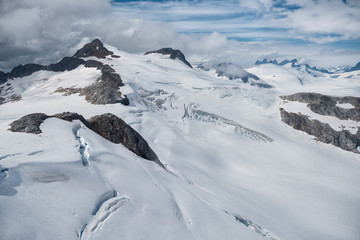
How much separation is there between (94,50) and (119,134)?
502 ft

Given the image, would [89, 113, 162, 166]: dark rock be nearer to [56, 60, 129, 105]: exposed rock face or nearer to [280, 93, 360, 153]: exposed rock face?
[56, 60, 129, 105]: exposed rock face

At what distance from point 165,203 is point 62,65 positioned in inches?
6621

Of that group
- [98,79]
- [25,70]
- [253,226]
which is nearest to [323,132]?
[253,226]

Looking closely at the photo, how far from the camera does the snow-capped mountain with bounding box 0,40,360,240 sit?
48.5 feet

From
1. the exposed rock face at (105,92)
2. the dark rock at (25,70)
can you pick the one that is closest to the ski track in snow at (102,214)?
the exposed rock face at (105,92)

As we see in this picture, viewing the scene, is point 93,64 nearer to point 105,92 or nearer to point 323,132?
point 105,92

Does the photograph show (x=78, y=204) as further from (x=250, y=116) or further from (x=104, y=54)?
(x=104, y=54)

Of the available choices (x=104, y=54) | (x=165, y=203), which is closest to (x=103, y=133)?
(x=165, y=203)

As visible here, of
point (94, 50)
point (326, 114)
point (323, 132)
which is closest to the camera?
point (323, 132)

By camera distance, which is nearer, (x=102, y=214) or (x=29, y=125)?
(x=102, y=214)

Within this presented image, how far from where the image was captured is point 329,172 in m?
60.7

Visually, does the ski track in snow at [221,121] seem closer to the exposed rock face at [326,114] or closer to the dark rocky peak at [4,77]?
the exposed rock face at [326,114]

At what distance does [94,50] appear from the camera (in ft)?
542

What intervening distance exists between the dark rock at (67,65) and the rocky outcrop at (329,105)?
120395 millimetres
